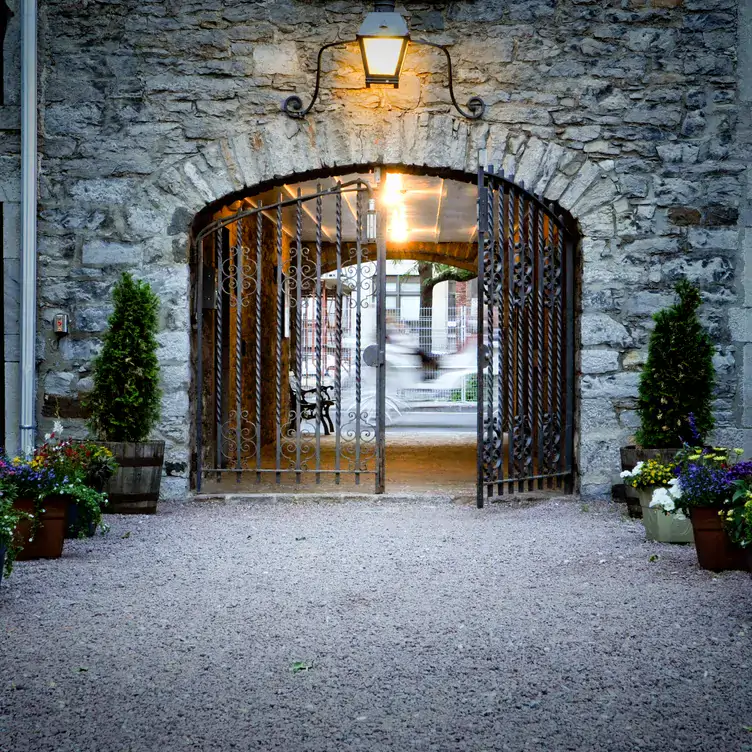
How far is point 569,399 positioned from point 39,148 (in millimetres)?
4192

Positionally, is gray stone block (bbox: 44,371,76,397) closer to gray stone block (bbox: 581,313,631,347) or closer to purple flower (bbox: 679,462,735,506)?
gray stone block (bbox: 581,313,631,347)

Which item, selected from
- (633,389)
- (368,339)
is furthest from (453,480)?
(368,339)

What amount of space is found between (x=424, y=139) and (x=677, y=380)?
2.39m

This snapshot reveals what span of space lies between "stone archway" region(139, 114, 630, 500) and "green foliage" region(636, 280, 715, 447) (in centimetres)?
53

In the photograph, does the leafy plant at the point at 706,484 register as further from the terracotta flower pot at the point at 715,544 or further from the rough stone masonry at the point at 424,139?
the rough stone masonry at the point at 424,139

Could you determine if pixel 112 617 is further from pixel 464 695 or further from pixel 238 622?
pixel 464 695

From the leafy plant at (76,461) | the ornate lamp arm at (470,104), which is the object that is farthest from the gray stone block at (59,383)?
the ornate lamp arm at (470,104)

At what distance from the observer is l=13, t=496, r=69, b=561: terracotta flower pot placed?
449cm

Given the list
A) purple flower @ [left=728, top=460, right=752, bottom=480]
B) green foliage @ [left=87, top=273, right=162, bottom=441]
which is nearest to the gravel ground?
purple flower @ [left=728, top=460, right=752, bottom=480]

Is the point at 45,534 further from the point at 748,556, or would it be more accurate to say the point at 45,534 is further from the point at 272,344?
the point at 272,344

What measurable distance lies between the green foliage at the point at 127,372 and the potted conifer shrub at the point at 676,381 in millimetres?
3122

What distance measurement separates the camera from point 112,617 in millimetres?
3467

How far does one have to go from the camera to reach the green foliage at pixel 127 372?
6.04 m

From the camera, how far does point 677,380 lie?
599 cm
